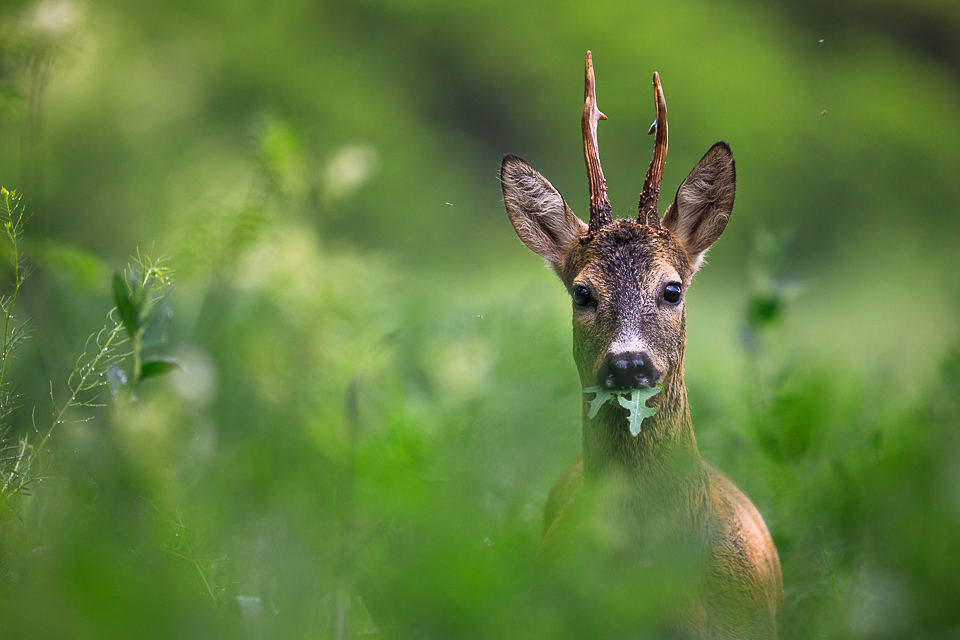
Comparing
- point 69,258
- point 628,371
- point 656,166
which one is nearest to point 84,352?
point 69,258

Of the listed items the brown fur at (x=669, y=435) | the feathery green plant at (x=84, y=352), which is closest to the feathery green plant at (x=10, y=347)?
the feathery green plant at (x=84, y=352)

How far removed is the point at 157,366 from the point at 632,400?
853 millimetres

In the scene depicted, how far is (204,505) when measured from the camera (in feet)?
3.51

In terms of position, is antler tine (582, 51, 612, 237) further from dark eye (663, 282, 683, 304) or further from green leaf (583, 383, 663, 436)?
green leaf (583, 383, 663, 436)

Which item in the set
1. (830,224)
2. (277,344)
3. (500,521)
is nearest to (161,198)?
(277,344)

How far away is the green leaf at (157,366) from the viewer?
1368mm

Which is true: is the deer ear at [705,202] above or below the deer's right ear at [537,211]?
above

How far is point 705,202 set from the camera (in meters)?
1.86

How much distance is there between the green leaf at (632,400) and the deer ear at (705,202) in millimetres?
497

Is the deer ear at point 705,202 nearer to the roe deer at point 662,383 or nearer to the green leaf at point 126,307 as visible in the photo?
the roe deer at point 662,383

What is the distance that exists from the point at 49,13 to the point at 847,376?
7.96 feet

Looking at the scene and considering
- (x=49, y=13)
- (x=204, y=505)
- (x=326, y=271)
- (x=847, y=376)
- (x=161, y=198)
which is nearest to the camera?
(x=204, y=505)

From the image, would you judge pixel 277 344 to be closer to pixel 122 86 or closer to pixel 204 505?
pixel 204 505

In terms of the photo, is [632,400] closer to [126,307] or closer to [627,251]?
[627,251]
